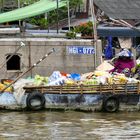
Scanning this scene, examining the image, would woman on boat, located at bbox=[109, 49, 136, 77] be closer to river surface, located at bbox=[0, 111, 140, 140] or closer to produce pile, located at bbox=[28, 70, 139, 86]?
produce pile, located at bbox=[28, 70, 139, 86]

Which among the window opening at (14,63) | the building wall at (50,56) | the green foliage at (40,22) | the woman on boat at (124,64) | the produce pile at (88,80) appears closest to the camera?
the produce pile at (88,80)

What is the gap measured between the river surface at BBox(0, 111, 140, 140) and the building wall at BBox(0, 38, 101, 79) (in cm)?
398

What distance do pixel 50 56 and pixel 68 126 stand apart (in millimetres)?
6483

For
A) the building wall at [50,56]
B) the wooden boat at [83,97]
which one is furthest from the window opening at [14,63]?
the wooden boat at [83,97]

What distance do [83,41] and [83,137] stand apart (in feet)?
28.4

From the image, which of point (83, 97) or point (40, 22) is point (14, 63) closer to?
point (83, 97)

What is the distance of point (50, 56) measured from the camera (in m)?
22.1

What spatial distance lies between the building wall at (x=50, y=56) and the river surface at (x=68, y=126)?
13.1 ft

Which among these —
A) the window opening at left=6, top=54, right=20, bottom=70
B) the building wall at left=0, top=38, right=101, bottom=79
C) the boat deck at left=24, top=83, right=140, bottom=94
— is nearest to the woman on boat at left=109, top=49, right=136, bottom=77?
the boat deck at left=24, top=83, right=140, bottom=94

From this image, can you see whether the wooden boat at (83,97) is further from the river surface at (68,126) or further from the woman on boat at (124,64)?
the woman on boat at (124,64)

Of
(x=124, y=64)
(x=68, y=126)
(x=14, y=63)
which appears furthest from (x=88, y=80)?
(x=14, y=63)

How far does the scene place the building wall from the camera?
21.6 m

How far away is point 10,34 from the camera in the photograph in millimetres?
23156

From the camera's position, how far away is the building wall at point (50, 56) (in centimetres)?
2162
